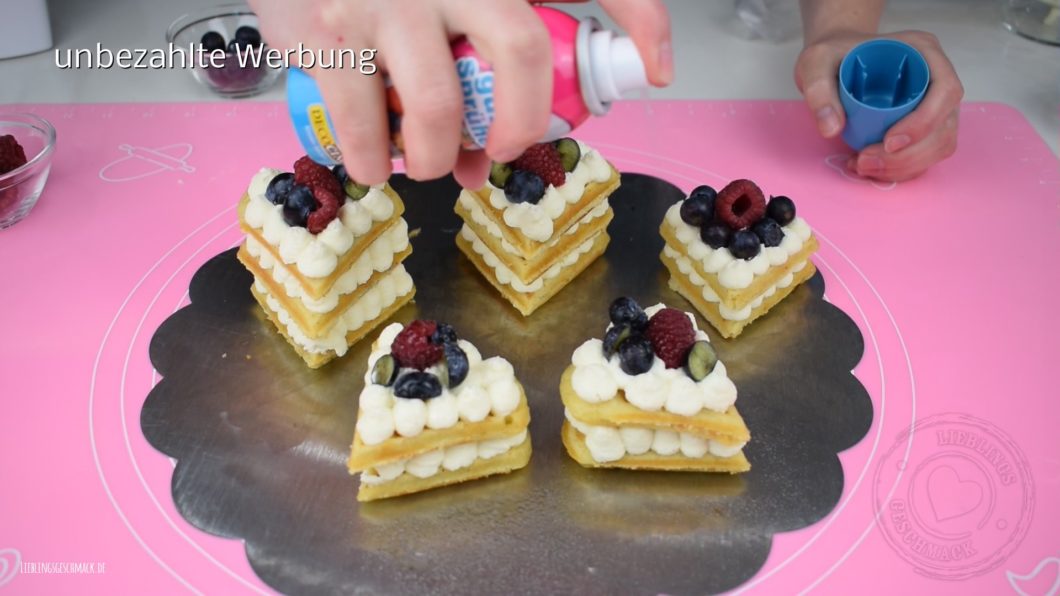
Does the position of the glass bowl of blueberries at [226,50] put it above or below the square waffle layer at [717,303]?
above

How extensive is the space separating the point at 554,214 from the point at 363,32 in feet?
3.56

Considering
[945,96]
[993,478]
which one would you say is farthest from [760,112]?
[993,478]

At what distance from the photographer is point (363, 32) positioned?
1.90 meters

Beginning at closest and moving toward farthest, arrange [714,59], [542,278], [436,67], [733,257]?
[436,67] < [733,257] < [542,278] < [714,59]

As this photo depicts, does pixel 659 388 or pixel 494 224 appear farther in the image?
pixel 494 224

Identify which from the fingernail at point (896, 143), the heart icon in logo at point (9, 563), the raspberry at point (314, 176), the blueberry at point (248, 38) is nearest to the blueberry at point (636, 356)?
the raspberry at point (314, 176)

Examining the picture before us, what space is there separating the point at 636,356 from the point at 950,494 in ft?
3.15

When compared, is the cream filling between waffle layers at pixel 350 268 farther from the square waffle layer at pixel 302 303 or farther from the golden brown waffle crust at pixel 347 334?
the golden brown waffle crust at pixel 347 334

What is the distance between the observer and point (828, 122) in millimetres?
3268

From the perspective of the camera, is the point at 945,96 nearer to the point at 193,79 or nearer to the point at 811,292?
the point at 811,292

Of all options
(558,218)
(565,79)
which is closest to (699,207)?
(558,218)

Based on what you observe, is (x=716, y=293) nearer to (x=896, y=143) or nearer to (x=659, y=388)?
(x=659, y=388)

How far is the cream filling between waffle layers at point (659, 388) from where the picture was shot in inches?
92.6

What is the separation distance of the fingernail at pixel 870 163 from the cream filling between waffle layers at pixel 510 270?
1.11m
